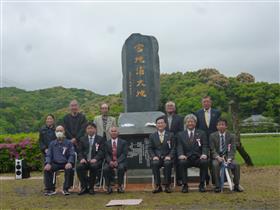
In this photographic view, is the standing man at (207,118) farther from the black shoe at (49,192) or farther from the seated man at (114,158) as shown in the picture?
the black shoe at (49,192)

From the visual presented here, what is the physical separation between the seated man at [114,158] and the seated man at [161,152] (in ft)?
1.81

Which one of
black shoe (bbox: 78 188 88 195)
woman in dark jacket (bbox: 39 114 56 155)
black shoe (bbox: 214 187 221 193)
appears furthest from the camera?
woman in dark jacket (bbox: 39 114 56 155)

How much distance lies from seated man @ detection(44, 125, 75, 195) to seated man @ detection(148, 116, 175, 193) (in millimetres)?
1587

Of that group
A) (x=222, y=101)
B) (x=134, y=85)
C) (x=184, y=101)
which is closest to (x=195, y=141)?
(x=134, y=85)

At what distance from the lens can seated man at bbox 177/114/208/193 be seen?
7.98 metres

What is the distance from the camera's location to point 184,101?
131 ft

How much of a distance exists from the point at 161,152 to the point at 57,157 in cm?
204

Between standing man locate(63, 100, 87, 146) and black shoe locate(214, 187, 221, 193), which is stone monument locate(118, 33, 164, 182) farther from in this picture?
black shoe locate(214, 187, 221, 193)

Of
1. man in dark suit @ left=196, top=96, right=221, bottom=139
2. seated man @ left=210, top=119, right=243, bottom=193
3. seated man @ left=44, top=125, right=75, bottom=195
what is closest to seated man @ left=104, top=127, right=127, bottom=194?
seated man @ left=44, top=125, right=75, bottom=195

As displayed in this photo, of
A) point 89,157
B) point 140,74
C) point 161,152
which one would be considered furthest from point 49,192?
point 140,74

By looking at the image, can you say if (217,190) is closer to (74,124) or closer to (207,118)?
(207,118)

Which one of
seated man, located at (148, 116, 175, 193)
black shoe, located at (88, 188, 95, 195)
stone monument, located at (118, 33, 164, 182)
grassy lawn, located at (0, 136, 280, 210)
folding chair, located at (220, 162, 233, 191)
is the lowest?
grassy lawn, located at (0, 136, 280, 210)

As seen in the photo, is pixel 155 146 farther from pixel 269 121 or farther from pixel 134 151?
pixel 269 121

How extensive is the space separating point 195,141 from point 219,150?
1.57 feet
